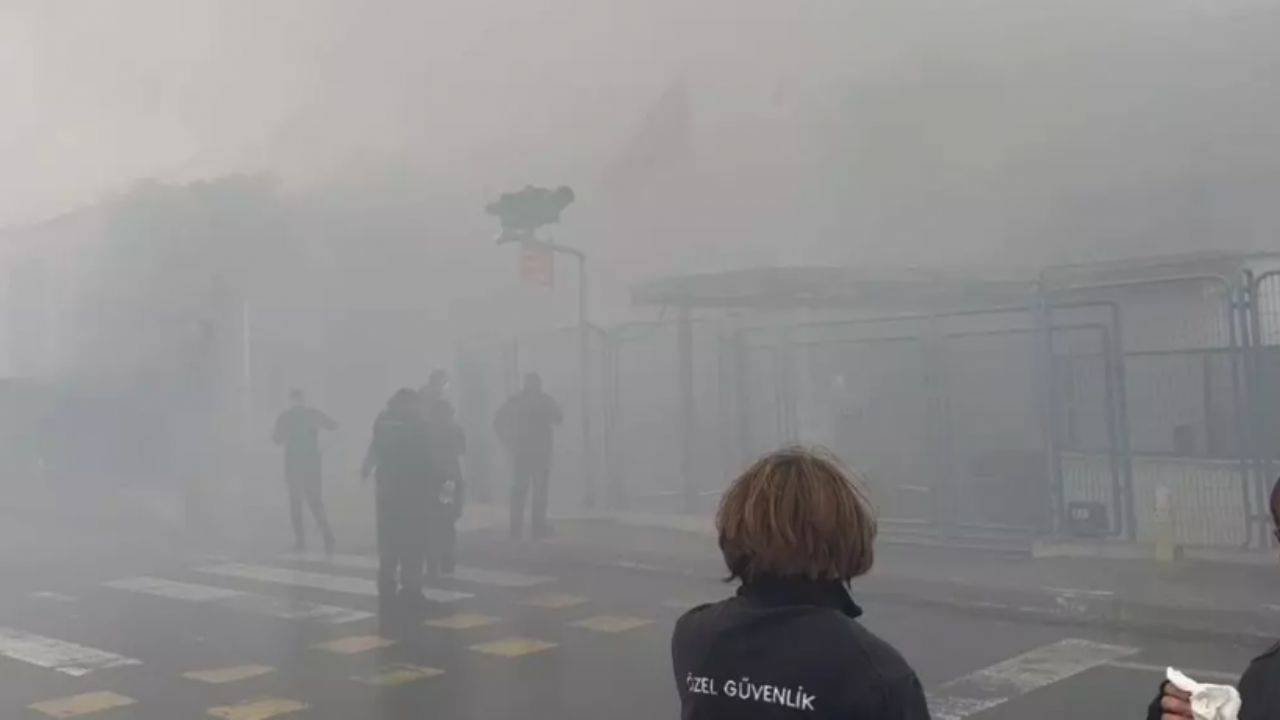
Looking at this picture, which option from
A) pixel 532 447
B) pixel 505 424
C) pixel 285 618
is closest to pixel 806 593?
pixel 285 618

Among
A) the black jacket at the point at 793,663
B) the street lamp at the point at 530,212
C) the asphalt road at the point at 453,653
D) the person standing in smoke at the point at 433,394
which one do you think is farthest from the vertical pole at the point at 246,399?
the black jacket at the point at 793,663

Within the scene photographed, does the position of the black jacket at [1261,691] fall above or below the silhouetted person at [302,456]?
below

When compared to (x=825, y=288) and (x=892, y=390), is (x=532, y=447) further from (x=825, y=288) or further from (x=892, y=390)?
(x=892, y=390)

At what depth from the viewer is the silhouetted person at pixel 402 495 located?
6.16 meters

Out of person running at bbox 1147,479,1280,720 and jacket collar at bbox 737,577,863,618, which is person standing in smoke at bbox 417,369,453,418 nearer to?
jacket collar at bbox 737,577,863,618

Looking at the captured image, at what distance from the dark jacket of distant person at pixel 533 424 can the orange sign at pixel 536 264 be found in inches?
41.4

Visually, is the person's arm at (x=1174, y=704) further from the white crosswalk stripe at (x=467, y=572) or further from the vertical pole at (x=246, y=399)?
the vertical pole at (x=246, y=399)

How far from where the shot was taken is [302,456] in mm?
8258

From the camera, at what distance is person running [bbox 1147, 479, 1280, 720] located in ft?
3.95

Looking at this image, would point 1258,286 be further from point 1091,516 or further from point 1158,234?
point 1158,234

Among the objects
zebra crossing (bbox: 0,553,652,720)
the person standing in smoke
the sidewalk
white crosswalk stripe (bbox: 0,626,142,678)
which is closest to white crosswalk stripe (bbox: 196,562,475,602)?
zebra crossing (bbox: 0,553,652,720)

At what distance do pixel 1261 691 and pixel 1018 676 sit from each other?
125 inches

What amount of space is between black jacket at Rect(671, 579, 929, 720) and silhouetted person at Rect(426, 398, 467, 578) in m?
5.17

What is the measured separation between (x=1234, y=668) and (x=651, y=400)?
616cm
